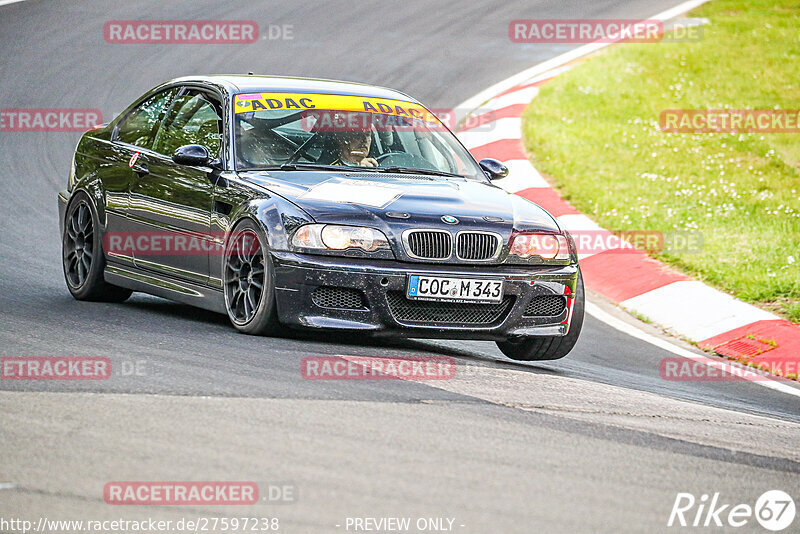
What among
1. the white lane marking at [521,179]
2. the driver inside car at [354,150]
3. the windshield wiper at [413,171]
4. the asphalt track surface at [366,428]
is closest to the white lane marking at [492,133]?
the white lane marking at [521,179]

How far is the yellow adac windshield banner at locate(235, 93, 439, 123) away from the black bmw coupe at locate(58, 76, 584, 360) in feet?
0.04

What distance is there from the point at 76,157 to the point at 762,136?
9200 mm

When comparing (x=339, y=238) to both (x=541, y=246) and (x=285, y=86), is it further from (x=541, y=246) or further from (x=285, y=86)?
(x=285, y=86)

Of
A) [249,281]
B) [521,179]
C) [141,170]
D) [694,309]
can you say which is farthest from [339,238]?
[521,179]

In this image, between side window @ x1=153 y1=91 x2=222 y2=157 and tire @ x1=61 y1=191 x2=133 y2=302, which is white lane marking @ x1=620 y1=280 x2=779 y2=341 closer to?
side window @ x1=153 y1=91 x2=222 y2=157

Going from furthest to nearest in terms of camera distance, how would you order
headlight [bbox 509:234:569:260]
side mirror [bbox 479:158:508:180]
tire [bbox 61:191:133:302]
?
tire [bbox 61:191:133:302]
side mirror [bbox 479:158:508:180]
headlight [bbox 509:234:569:260]

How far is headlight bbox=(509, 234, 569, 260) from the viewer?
24.0 feet

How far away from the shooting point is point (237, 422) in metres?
5.14

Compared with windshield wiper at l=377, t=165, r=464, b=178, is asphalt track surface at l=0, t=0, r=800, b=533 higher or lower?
lower

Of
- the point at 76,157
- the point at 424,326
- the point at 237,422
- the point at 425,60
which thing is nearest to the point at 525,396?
the point at 424,326

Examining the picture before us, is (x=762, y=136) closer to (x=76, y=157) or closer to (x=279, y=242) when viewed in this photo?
(x=76, y=157)

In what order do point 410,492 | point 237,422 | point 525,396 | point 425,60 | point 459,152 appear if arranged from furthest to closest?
point 425,60
point 459,152
point 525,396
point 237,422
point 410,492

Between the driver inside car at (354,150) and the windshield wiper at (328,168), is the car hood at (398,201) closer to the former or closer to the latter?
the windshield wiper at (328,168)

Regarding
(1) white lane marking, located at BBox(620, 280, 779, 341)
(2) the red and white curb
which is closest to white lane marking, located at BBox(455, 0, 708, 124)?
(2) the red and white curb
